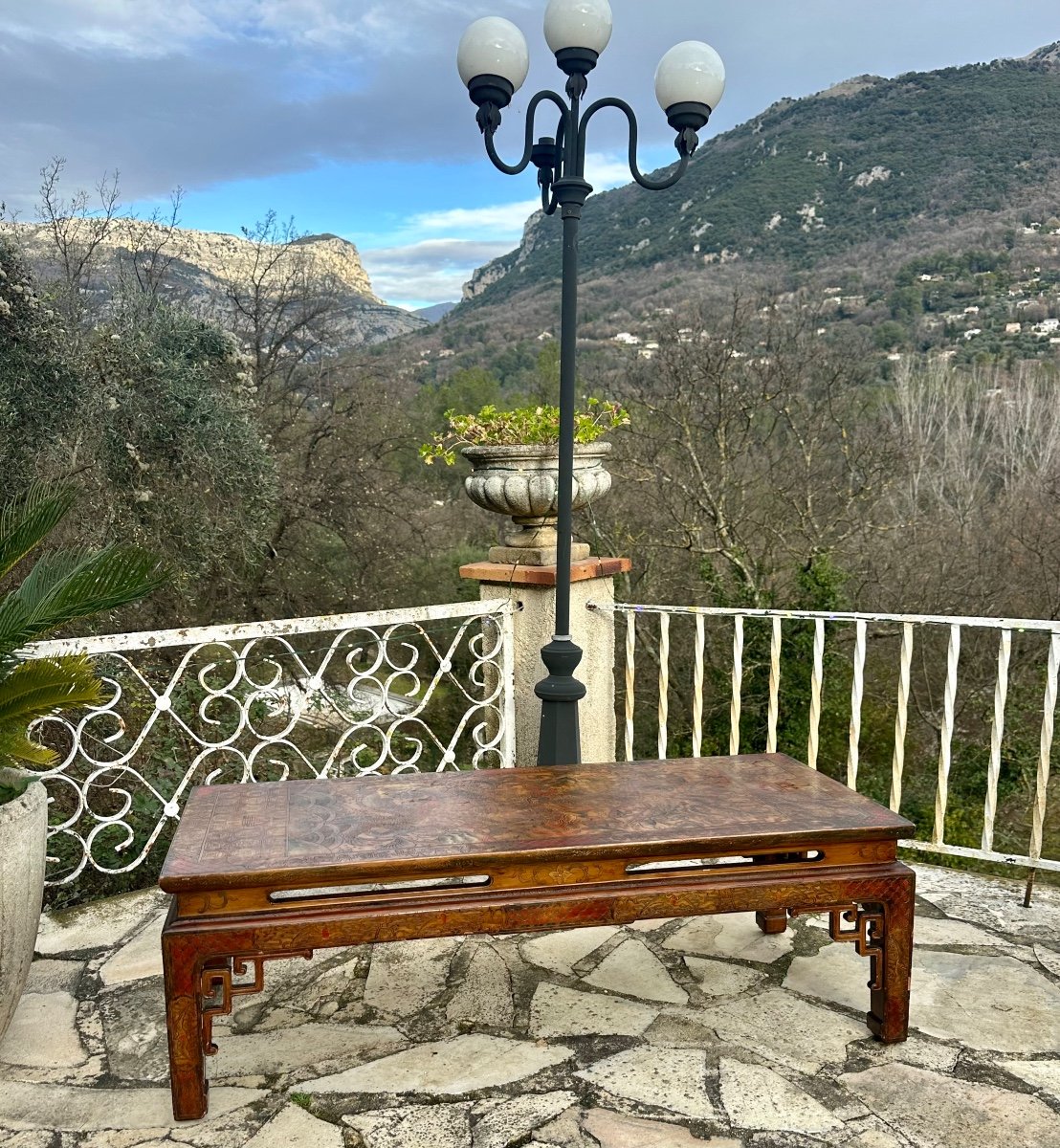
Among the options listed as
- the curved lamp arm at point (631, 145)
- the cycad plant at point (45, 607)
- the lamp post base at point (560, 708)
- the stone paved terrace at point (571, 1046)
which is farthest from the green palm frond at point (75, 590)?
the curved lamp arm at point (631, 145)

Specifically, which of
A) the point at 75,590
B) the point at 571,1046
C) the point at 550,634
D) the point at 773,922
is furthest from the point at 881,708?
the point at 75,590

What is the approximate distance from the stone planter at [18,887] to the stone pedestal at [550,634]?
1767 mm

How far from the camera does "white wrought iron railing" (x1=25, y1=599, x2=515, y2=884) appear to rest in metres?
2.92

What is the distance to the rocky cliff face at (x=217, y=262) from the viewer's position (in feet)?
29.9

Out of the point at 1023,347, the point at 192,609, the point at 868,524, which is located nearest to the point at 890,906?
the point at 192,609

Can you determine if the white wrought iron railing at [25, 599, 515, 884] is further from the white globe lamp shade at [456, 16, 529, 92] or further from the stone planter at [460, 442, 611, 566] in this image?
the white globe lamp shade at [456, 16, 529, 92]

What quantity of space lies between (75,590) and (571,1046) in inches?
63.2

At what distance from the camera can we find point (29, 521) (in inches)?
92.6

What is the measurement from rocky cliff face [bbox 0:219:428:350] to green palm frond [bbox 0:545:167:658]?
5754 millimetres

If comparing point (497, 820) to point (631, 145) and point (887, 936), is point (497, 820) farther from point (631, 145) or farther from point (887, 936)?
point (631, 145)

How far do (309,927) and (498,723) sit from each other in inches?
Result: 73.3

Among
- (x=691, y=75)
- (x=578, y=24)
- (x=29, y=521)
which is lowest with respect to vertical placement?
(x=29, y=521)

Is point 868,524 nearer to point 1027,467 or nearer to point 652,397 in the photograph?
point 652,397

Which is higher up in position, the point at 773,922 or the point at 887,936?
the point at 887,936
